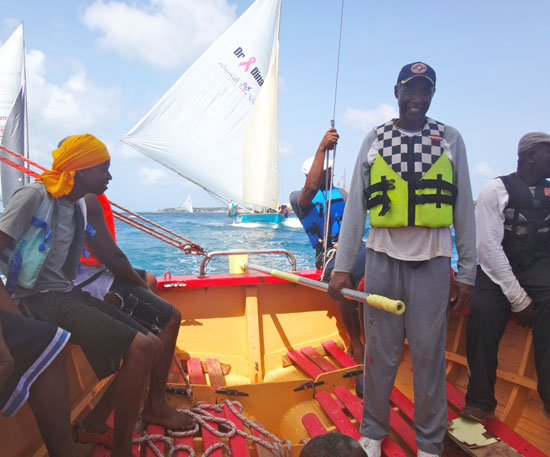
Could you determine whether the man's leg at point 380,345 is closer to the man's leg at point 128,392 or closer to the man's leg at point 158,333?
the man's leg at point 158,333

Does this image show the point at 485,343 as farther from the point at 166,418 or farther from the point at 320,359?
the point at 166,418

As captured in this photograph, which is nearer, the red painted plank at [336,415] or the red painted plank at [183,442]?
the red painted plank at [183,442]

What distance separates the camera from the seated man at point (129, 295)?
8.14 ft

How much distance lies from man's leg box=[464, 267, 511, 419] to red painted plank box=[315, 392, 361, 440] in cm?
70

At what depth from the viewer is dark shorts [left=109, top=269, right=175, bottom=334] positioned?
2604mm

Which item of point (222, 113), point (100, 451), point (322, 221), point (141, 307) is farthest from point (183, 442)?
point (222, 113)

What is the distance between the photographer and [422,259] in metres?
2.08

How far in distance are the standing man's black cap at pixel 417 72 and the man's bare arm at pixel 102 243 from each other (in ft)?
6.38

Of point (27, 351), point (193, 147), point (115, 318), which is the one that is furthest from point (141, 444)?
point (193, 147)

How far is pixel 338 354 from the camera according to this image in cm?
367

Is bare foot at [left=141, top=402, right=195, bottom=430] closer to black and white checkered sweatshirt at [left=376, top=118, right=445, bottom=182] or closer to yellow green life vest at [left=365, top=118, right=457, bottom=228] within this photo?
yellow green life vest at [left=365, top=118, right=457, bottom=228]

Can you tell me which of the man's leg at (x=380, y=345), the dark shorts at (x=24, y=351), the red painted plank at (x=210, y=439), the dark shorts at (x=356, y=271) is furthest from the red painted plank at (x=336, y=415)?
the dark shorts at (x=24, y=351)

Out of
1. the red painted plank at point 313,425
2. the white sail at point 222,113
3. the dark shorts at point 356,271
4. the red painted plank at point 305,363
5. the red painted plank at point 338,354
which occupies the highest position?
the white sail at point 222,113

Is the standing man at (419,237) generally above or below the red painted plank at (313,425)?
above
